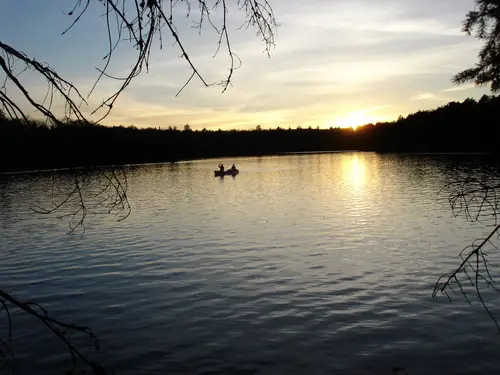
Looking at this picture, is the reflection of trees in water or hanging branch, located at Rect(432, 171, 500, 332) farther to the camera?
the reflection of trees in water

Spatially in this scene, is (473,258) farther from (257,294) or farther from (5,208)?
(5,208)

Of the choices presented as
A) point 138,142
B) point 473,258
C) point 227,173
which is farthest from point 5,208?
point 138,142

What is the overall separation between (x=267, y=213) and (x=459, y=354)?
74.7ft

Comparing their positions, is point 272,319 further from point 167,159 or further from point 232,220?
point 167,159

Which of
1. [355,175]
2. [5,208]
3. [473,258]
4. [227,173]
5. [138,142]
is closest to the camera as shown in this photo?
[473,258]

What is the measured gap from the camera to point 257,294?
13.4 m

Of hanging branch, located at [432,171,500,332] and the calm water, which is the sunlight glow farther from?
hanging branch, located at [432,171,500,332]

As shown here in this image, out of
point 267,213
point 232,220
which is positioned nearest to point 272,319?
point 232,220

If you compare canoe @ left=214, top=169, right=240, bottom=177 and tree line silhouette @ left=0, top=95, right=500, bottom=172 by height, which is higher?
tree line silhouette @ left=0, top=95, right=500, bottom=172

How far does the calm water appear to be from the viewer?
30.4 ft

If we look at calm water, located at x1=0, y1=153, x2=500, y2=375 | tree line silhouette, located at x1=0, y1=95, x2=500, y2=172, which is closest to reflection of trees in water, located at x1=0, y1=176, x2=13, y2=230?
calm water, located at x1=0, y1=153, x2=500, y2=375

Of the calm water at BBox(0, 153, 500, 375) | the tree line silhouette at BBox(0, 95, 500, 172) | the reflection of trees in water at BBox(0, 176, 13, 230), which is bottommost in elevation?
the calm water at BBox(0, 153, 500, 375)

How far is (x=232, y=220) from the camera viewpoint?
2897 centimetres

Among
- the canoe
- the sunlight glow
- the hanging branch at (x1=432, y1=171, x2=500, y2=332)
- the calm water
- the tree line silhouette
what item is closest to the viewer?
the tree line silhouette
